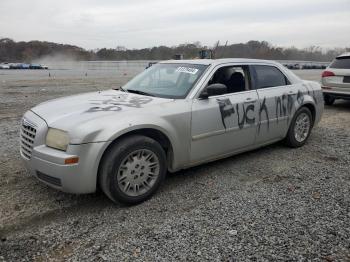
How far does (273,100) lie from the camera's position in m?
5.36

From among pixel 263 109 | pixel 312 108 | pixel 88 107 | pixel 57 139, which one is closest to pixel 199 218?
pixel 57 139

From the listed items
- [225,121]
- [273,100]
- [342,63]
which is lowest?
[225,121]

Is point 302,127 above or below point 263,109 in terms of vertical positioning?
below

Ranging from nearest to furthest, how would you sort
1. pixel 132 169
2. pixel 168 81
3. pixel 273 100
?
pixel 132 169, pixel 168 81, pixel 273 100

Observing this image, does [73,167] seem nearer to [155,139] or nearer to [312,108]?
[155,139]

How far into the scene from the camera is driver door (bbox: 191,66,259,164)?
4367 millimetres

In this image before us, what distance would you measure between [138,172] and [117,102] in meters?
0.93

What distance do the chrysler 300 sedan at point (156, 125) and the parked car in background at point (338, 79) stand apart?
4507 mm

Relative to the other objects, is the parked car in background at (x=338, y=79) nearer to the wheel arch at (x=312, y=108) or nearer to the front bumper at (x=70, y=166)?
the wheel arch at (x=312, y=108)

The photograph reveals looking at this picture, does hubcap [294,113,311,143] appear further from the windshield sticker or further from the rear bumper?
the rear bumper

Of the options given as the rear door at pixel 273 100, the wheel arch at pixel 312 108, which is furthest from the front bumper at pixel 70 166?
the wheel arch at pixel 312 108

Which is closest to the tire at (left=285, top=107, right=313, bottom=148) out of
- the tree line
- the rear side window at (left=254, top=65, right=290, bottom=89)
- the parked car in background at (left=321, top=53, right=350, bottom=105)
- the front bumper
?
the rear side window at (left=254, top=65, right=290, bottom=89)

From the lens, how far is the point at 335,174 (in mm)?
4840

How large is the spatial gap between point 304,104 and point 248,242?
140 inches
